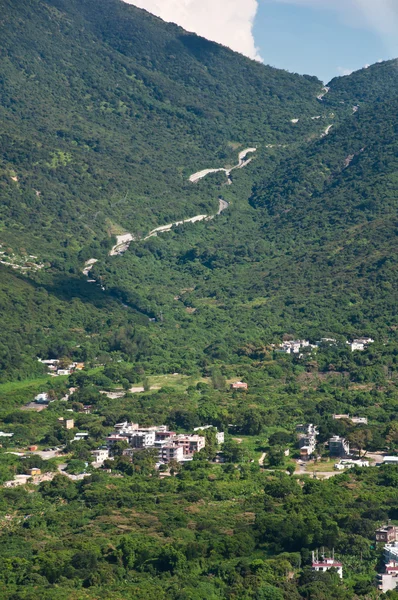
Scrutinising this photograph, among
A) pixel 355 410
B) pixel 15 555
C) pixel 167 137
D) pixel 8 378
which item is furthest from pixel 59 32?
pixel 15 555

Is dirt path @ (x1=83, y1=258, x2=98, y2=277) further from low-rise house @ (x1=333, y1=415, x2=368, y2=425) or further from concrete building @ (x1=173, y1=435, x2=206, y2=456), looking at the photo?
concrete building @ (x1=173, y1=435, x2=206, y2=456)

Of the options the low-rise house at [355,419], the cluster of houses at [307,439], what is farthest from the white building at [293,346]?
the cluster of houses at [307,439]

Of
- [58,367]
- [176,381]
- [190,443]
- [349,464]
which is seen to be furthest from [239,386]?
[349,464]

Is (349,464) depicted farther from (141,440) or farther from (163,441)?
(141,440)

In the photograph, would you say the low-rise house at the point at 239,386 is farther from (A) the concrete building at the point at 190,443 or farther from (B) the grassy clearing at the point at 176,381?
(A) the concrete building at the point at 190,443

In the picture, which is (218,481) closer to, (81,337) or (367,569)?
(367,569)
